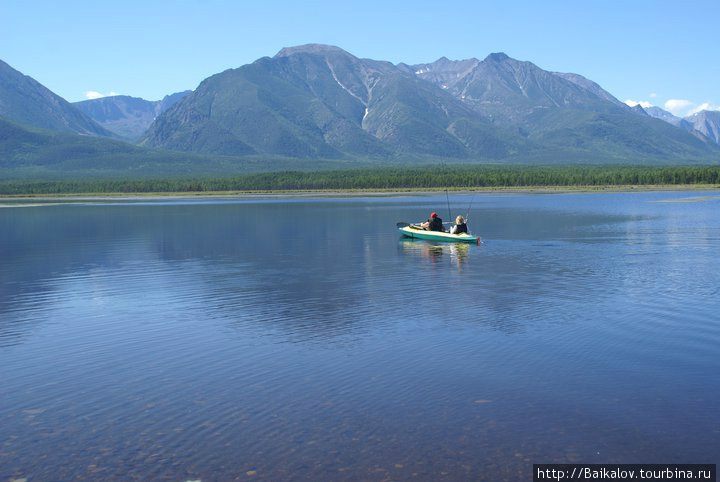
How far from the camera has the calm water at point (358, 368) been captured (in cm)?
1884

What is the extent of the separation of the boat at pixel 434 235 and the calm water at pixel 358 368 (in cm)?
1358

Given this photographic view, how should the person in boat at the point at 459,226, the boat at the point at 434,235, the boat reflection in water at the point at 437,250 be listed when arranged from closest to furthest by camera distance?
the boat reflection in water at the point at 437,250, the boat at the point at 434,235, the person in boat at the point at 459,226

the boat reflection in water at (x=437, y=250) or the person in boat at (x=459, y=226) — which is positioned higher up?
the person in boat at (x=459, y=226)

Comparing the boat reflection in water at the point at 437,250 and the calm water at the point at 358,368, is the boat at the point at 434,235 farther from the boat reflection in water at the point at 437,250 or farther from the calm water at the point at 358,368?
Answer: the calm water at the point at 358,368

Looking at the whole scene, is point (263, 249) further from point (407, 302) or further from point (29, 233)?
point (29, 233)

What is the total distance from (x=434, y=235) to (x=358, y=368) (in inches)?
2109

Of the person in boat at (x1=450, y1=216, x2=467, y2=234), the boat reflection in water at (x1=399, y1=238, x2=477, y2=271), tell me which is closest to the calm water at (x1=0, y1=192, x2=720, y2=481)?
the boat reflection in water at (x1=399, y1=238, x2=477, y2=271)

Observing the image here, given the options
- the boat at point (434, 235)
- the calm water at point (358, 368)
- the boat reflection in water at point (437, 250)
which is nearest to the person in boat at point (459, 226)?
the boat at point (434, 235)

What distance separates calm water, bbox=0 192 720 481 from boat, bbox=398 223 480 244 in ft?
44.6

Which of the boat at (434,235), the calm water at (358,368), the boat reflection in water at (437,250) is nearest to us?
the calm water at (358,368)

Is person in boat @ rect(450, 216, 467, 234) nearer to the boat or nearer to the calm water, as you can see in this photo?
the boat

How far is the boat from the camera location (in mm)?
74438

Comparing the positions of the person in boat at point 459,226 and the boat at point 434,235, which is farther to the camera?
the person in boat at point 459,226

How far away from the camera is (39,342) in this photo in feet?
106
